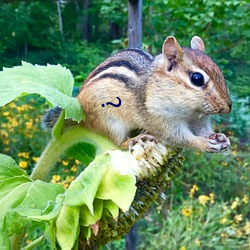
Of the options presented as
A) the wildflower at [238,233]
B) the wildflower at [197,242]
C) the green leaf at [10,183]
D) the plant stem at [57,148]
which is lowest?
the wildflower at [238,233]

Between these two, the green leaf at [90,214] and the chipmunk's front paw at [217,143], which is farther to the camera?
the chipmunk's front paw at [217,143]

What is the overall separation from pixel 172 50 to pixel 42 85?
0.97 ft

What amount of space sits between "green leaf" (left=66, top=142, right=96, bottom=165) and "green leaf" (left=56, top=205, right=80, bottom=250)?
189 mm

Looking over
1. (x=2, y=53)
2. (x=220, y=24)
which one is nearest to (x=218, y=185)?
(x=220, y=24)

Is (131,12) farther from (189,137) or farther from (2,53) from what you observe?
(2,53)

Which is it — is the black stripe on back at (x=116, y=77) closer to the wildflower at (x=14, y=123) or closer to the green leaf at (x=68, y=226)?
the green leaf at (x=68, y=226)

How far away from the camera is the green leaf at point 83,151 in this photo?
2.47ft

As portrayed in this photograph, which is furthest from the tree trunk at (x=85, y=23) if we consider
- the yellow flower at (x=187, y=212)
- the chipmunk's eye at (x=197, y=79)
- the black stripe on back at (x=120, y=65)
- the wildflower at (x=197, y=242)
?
the chipmunk's eye at (x=197, y=79)

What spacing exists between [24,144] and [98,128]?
2.53 meters

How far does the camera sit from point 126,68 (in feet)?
3.07

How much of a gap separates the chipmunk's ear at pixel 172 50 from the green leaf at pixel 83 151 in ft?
0.81

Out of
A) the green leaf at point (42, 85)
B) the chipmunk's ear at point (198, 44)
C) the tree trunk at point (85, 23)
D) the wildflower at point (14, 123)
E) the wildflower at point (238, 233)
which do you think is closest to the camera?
the green leaf at point (42, 85)

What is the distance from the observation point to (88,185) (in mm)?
558

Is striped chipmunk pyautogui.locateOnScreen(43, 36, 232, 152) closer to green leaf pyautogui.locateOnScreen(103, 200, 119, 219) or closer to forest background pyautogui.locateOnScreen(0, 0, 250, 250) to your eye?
green leaf pyautogui.locateOnScreen(103, 200, 119, 219)
